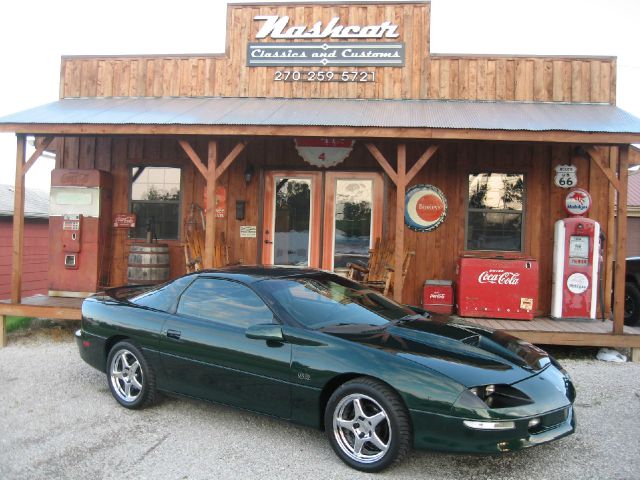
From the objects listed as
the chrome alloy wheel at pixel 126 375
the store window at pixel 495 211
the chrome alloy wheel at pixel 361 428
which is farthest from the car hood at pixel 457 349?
the store window at pixel 495 211

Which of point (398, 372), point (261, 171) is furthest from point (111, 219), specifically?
point (398, 372)

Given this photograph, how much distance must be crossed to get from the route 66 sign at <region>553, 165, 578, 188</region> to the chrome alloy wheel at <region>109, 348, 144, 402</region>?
21.8 feet

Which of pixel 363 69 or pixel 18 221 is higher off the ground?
pixel 363 69

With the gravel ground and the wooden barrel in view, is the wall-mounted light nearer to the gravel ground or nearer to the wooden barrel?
the wooden barrel

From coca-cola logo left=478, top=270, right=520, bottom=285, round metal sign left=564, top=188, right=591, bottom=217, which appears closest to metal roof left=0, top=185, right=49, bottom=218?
coca-cola logo left=478, top=270, right=520, bottom=285

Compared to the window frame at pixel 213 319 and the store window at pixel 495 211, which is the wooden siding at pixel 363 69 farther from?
the window frame at pixel 213 319

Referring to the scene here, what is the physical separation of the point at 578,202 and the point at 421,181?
93.5 inches

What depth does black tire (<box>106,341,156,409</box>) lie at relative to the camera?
4.29 meters

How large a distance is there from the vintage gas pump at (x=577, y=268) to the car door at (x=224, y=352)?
514 cm

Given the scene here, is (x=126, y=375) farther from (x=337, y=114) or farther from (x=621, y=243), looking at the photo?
(x=621, y=243)

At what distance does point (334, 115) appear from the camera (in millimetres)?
7074

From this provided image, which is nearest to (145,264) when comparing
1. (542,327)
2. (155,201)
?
(155,201)

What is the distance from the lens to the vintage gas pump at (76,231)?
8.36 meters

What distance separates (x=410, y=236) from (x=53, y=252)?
5.89m
